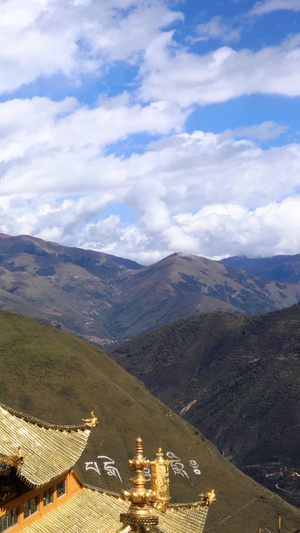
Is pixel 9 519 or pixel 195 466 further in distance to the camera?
pixel 195 466

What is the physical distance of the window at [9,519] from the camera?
2325cm

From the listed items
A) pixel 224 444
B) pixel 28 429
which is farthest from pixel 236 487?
pixel 224 444

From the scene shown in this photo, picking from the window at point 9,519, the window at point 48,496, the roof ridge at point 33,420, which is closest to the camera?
the window at point 9,519

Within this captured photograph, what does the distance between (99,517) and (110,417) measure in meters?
94.4

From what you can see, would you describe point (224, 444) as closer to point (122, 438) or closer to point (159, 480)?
point (122, 438)

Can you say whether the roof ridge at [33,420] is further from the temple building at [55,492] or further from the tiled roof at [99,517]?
the tiled roof at [99,517]

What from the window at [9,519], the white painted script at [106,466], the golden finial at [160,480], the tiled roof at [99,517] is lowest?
the white painted script at [106,466]

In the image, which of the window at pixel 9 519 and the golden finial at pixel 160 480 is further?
the golden finial at pixel 160 480

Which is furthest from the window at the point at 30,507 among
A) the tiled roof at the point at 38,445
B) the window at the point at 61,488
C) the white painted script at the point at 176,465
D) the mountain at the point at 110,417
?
the white painted script at the point at 176,465

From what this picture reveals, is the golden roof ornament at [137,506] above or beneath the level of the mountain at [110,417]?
above

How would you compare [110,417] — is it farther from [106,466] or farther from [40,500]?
[40,500]

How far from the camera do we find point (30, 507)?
983 inches

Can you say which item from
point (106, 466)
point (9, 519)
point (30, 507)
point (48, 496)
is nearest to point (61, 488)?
point (48, 496)

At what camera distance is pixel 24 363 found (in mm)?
135250
